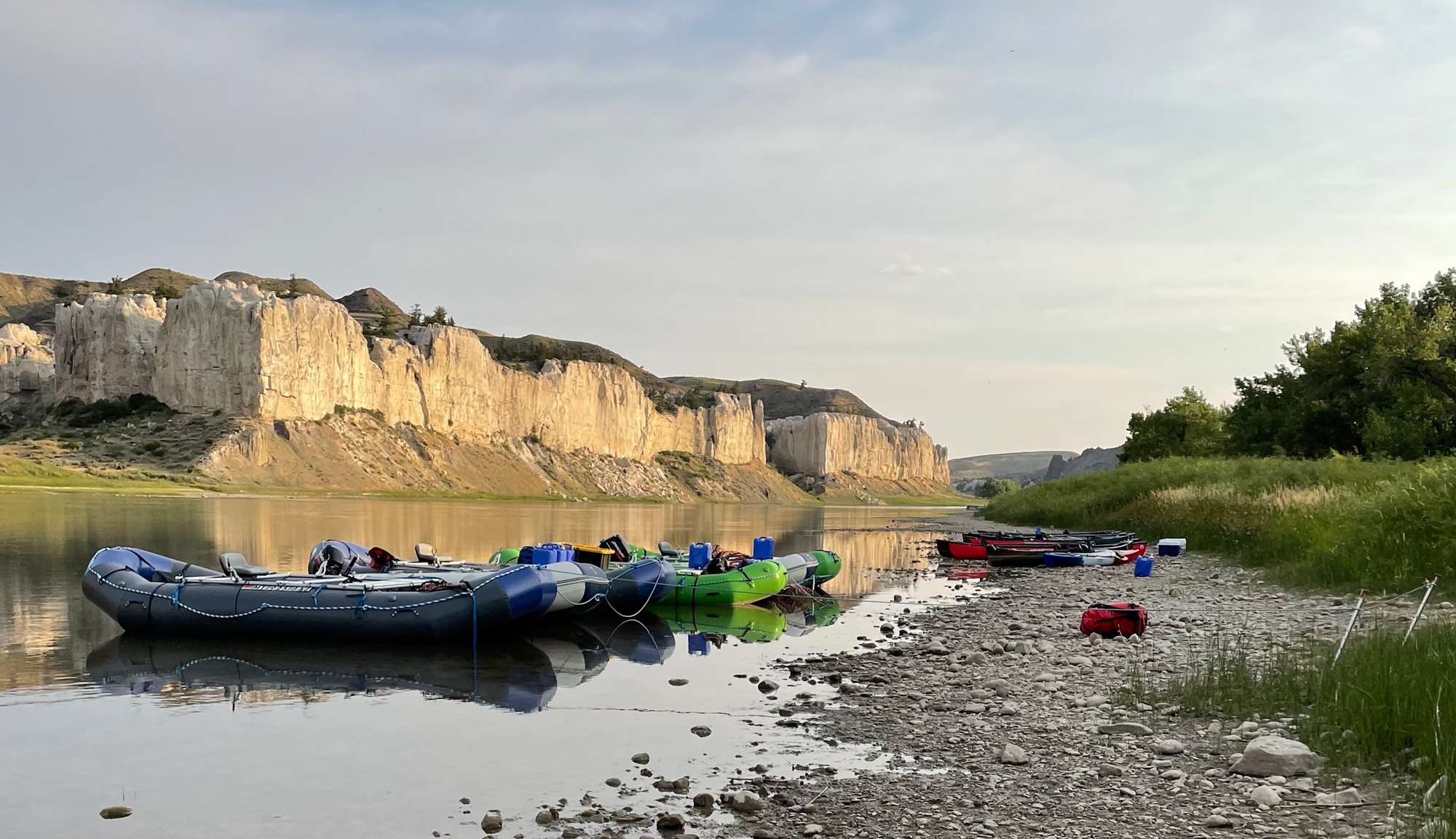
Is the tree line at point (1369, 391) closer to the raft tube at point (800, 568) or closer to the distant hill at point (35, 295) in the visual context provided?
the raft tube at point (800, 568)

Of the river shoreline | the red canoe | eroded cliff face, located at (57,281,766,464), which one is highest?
eroded cliff face, located at (57,281,766,464)

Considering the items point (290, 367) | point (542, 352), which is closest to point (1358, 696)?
point (290, 367)

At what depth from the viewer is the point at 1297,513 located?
22.1 metres

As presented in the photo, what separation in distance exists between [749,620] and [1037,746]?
34.2 feet

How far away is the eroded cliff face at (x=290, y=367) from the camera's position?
290ft

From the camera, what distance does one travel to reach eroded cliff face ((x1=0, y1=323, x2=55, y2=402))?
9638 centimetres

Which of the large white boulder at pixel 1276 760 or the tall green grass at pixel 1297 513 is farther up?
the tall green grass at pixel 1297 513

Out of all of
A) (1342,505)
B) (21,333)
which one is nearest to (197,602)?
(1342,505)

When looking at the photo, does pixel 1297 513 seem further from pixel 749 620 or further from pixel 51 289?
pixel 51 289

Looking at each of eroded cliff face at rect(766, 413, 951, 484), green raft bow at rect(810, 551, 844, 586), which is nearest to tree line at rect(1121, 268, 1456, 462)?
green raft bow at rect(810, 551, 844, 586)

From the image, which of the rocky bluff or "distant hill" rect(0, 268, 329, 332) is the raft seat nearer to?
the rocky bluff

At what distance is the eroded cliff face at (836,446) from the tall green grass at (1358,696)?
528 feet

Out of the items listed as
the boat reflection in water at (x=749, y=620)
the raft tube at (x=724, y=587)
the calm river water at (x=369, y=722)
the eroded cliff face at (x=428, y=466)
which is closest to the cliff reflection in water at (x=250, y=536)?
the calm river water at (x=369, y=722)

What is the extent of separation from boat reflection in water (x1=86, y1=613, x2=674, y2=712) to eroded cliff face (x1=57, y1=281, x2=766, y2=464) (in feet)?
264
